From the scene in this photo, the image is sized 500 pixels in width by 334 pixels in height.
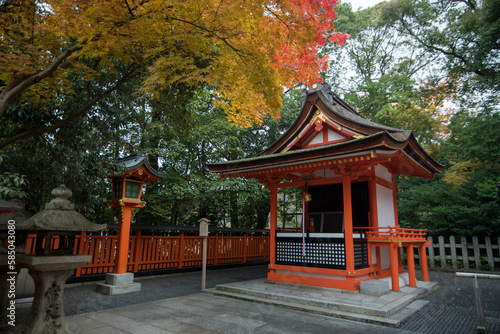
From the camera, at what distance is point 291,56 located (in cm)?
623

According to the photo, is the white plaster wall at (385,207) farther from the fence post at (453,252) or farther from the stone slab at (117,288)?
the stone slab at (117,288)

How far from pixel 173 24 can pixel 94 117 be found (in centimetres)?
277

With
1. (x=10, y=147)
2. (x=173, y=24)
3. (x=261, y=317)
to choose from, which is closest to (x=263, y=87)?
Answer: (x=173, y=24)

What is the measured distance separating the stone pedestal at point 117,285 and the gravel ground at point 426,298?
0.20 meters

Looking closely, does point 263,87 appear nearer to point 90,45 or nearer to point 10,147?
point 90,45

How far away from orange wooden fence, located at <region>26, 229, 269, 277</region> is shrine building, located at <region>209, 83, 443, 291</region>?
3.26 meters

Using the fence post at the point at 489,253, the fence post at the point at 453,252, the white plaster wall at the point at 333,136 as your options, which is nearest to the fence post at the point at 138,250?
the white plaster wall at the point at 333,136

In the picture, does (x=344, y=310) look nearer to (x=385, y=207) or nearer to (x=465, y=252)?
(x=385, y=207)

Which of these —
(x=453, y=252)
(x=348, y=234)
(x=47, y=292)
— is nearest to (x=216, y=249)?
(x=348, y=234)

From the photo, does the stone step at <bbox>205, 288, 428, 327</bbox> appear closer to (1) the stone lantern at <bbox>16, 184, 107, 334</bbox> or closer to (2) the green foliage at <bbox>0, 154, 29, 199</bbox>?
(1) the stone lantern at <bbox>16, 184, 107, 334</bbox>

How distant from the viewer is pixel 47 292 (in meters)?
3.83

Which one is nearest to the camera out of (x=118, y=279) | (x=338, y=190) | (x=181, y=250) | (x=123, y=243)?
(x=118, y=279)

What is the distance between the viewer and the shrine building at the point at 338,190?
6.95 metres

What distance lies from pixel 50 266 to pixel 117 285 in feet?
12.7
